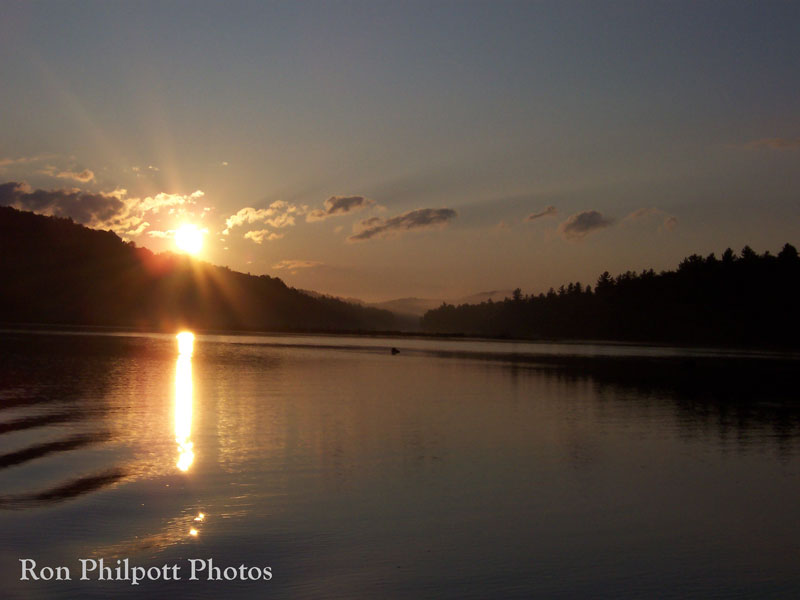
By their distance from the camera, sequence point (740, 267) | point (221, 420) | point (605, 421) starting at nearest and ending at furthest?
1. point (221, 420)
2. point (605, 421)
3. point (740, 267)

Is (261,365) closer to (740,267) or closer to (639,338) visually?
(740,267)

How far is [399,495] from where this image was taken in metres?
13.9

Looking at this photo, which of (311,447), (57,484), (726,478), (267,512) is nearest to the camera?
(267,512)

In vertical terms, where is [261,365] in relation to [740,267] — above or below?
below

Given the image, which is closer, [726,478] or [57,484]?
[57,484]

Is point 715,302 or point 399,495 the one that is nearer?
point 399,495

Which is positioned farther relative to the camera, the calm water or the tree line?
the tree line

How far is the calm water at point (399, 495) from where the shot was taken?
9.77m

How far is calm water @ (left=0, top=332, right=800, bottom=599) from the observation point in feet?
32.1

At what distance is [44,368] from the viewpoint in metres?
38.8

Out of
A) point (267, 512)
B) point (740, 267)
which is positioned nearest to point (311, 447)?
point (267, 512)

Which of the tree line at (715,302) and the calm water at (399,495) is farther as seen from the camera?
the tree line at (715,302)

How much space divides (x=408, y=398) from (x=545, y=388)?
9343 millimetres

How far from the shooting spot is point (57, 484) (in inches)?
535
